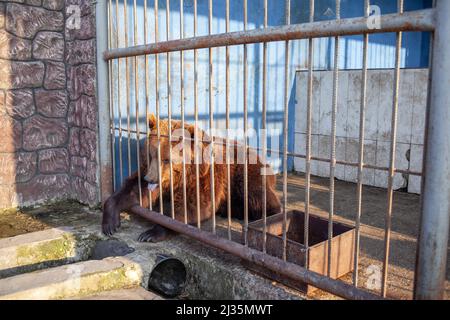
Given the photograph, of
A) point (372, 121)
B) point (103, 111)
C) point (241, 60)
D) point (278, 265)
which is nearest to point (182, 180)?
point (103, 111)

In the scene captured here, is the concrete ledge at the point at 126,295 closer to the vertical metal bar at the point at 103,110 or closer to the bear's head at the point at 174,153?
the bear's head at the point at 174,153

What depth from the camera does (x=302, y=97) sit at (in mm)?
6336

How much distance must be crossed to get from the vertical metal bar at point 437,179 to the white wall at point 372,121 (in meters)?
3.65

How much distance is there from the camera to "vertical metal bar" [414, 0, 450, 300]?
1698 mm

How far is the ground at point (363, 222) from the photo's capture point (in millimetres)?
2848

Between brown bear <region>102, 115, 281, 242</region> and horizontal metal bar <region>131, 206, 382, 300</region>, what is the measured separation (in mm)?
362

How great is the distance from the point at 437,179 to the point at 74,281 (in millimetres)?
2109

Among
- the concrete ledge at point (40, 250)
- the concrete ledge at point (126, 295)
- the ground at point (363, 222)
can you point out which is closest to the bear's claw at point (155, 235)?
the ground at point (363, 222)

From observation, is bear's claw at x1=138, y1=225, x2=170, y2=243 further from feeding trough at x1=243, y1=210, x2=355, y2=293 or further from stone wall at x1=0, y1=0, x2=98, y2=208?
stone wall at x1=0, y1=0, x2=98, y2=208

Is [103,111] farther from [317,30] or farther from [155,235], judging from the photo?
[317,30]

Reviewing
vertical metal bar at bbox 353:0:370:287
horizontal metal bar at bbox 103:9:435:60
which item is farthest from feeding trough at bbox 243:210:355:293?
horizontal metal bar at bbox 103:9:435:60

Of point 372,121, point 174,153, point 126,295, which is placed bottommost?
point 126,295

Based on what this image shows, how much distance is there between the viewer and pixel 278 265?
241 cm
